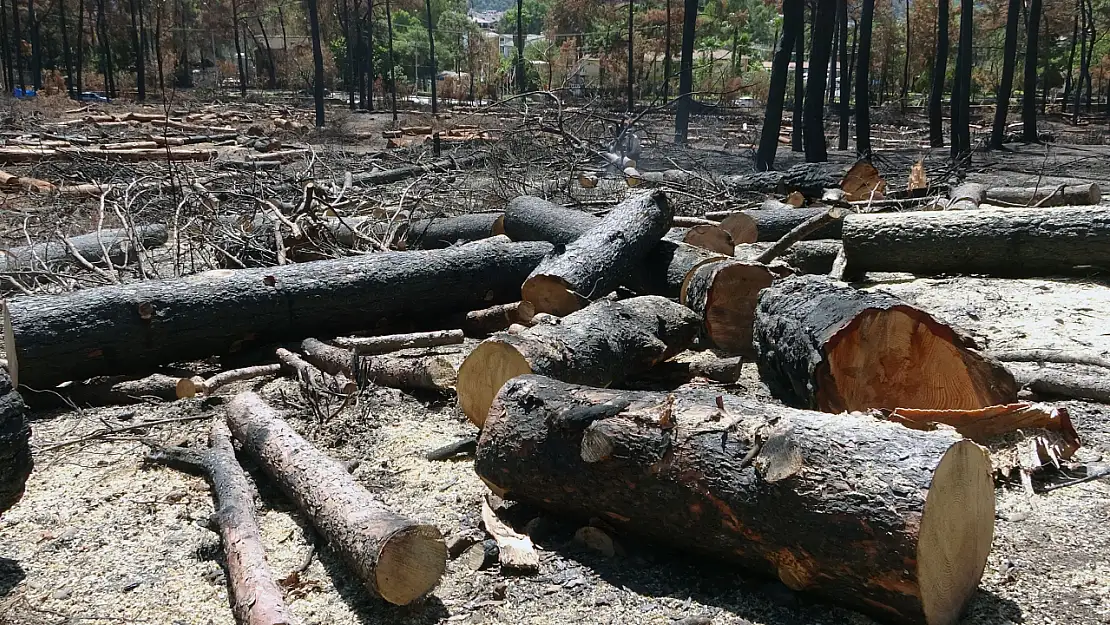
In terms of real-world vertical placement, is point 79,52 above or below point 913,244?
above

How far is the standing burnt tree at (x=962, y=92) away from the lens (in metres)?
Answer: 15.1

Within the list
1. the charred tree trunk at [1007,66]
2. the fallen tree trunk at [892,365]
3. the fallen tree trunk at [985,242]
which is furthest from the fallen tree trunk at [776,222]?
the charred tree trunk at [1007,66]

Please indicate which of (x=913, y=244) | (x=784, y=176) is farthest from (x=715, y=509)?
(x=784, y=176)

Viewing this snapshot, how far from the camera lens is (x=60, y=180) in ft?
41.7

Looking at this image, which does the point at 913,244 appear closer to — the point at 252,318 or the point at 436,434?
the point at 436,434

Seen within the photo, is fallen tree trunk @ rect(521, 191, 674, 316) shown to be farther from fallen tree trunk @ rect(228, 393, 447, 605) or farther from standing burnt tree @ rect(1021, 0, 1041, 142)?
standing burnt tree @ rect(1021, 0, 1041, 142)

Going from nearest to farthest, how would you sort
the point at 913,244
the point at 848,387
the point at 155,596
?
the point at 155,596, the point at 848,387, the point at 913,244

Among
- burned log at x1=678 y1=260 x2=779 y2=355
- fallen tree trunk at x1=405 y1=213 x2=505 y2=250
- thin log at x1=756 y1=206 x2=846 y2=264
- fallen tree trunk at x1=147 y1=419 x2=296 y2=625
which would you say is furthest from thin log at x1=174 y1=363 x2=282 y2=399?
thin log at x1=756 y1=206 x2=846 y2=264

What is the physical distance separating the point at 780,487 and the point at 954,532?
507mm

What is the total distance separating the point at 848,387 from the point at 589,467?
4.66 feet

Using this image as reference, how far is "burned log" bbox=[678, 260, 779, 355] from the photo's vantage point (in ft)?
18.1

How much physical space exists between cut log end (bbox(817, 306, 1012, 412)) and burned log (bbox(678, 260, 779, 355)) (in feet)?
5.18

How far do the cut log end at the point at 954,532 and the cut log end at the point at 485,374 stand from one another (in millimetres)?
2087

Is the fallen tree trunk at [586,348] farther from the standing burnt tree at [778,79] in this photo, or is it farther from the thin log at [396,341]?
the standing burnt tree at [778,79]
